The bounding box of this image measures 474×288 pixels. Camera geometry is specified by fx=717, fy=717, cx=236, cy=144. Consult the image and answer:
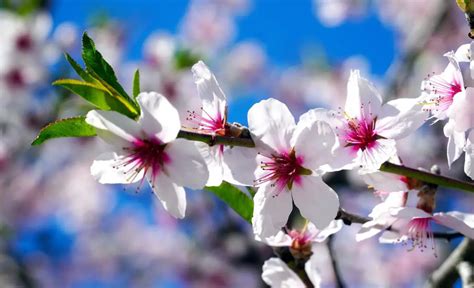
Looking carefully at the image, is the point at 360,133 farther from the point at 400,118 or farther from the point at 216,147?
the point at 216,147

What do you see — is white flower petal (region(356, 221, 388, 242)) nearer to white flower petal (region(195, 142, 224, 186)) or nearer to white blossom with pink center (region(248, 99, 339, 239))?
white blossom with pink center (region(248, 99, 339, 239))

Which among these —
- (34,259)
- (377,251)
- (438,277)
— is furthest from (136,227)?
(438,277)

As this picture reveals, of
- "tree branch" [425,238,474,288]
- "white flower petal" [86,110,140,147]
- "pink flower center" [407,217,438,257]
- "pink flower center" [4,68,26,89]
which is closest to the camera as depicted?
"white flower petal" [86,110,140,147]

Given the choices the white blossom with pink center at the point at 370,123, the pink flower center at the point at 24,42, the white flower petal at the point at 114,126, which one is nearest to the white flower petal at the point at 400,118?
the white blossom with pink center at the point at 370,123

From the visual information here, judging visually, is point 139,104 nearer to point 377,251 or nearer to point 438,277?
point 438,277

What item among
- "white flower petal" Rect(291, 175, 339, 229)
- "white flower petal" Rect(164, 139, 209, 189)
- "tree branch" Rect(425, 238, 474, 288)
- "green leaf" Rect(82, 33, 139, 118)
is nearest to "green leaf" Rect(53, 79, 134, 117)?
"green leaf" Rect(82, 33, 139, 118)

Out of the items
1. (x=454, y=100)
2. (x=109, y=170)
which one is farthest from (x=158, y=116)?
(x=454, y=100)

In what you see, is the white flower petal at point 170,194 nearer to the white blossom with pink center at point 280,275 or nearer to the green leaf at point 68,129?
the green leaf at point 68,129
